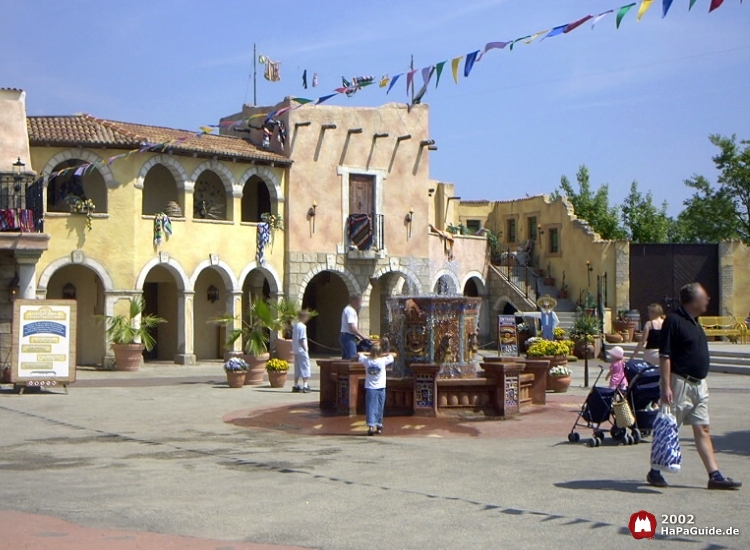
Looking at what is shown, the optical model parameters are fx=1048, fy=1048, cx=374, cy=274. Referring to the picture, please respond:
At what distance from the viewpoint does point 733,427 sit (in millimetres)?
13742

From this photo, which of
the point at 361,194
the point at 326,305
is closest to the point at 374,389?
the point at 361,194

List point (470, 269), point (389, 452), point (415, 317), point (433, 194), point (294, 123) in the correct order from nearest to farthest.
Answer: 1. point (389, 452)
2. point (415, 317)
3. point (294, 123)
4. point (470, 269)
5. point (433, 194)

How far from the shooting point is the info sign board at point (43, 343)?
19.6 m

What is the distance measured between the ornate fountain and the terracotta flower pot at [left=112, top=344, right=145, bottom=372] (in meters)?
13.4

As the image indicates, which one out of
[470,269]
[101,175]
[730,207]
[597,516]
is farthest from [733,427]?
[730,207]

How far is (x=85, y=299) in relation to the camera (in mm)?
30766

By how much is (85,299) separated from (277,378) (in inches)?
457

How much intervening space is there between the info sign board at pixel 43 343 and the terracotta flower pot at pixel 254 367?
390 centimetres

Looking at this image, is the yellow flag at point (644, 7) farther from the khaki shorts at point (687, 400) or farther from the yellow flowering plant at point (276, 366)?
the yellow flowering plant at point (276, 366)

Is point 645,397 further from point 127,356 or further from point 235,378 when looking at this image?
point 127,356

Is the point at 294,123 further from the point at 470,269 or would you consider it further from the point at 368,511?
the point at 368,511

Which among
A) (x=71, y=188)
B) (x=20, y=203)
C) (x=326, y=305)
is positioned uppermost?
(x=71, y=188)

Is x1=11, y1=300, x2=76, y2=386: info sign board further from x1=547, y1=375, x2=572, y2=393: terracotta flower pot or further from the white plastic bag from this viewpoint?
the white plastic bag

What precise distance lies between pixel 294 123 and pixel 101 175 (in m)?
6.66
